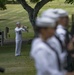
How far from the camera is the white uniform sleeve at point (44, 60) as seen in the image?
5.09 m

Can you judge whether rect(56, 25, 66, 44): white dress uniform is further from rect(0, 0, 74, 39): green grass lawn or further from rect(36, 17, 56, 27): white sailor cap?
rect(0, 0, 74, 39): green grass lawn

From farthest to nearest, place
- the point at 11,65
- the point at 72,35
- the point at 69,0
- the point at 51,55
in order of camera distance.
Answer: the point at 69,0
the point at 11,65
the point at 72,35
the point at 51,55

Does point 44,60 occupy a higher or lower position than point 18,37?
higher

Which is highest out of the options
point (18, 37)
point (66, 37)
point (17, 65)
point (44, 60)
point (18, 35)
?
point (44, 60)

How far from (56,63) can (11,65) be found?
13.3 m

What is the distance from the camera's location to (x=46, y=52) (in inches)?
201

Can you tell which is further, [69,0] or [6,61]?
[69,0]

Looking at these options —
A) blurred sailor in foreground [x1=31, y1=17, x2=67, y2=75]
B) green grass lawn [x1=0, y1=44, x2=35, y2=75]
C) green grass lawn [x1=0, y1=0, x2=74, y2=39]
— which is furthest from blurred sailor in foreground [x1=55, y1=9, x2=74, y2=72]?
green grass lawn [x1=0, y1=0, x2=74, y2=39]

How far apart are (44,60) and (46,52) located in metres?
0.10

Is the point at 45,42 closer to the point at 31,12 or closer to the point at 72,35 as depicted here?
the point at 72,35

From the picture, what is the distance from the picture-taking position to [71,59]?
21.7 feet

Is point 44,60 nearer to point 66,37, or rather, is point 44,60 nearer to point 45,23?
point 45,23

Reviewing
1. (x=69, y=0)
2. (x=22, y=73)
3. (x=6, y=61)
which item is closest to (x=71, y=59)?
(x=22, y=73)

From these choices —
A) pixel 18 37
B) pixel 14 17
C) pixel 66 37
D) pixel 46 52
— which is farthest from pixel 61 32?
pixel 14 17
